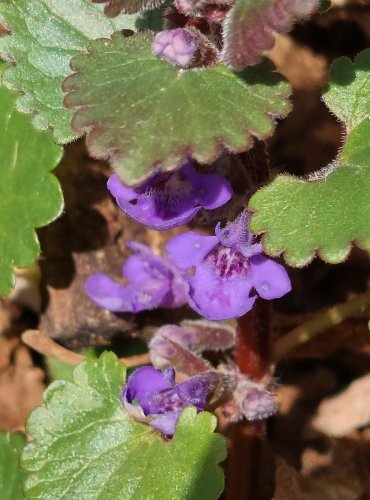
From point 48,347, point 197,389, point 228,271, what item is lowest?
point 48,347

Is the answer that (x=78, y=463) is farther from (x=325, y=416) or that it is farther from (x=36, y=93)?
(x=325, y=416)

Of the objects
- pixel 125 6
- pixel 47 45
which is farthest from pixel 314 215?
pixel 47 45

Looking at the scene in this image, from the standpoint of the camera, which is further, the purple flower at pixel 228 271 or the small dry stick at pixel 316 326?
the small dry stick at pixel 316 326

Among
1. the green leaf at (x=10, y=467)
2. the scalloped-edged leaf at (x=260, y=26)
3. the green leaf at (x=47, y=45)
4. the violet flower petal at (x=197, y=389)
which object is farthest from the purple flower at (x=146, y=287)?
the scalloped-edged leaf at (x=260, y=26)

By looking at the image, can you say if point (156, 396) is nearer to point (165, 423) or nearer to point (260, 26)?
point (165, 423)

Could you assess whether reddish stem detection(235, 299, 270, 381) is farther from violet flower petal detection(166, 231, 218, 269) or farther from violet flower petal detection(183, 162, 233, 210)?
violet flower petal detection(183, 162, 233, 210)

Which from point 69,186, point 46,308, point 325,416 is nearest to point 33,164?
point 69,186

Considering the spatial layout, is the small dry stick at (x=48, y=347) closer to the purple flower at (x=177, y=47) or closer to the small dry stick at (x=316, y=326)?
the small dry stick at (x=316, y=326)
